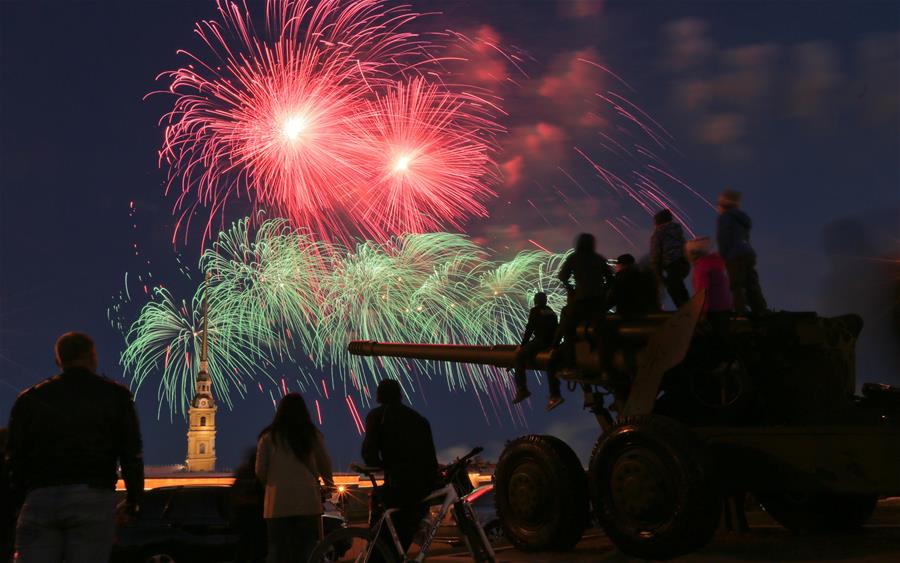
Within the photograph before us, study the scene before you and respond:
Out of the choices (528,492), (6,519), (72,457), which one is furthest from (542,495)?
(6,519)

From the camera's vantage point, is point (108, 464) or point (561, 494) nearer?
point (108, 464)

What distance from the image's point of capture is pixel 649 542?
8258 mm

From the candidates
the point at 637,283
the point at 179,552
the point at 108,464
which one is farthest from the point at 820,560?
the point at 179,552

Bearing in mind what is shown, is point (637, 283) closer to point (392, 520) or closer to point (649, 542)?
point (649, 542)

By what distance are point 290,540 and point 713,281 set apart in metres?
4.28

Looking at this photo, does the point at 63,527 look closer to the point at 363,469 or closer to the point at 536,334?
the point at 363,469

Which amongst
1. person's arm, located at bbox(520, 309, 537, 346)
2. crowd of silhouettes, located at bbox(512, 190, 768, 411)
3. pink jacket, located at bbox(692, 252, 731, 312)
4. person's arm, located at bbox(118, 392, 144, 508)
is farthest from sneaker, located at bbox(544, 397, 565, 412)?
person's arm, located at bbox(118, 392, 144, 508)

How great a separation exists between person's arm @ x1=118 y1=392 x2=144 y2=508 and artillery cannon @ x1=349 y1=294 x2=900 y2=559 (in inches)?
159

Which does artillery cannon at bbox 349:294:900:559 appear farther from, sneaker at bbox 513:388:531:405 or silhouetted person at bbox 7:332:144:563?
silhouetted person at bbox 7:332:144:563

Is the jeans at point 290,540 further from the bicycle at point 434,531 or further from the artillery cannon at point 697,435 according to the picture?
the artillery cannon at point 697,435

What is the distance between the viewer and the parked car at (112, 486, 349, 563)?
14180 mm

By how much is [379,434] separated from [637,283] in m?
3.12

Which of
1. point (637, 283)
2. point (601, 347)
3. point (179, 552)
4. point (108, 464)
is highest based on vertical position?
point (637, 283)

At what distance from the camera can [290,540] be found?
823 cm
